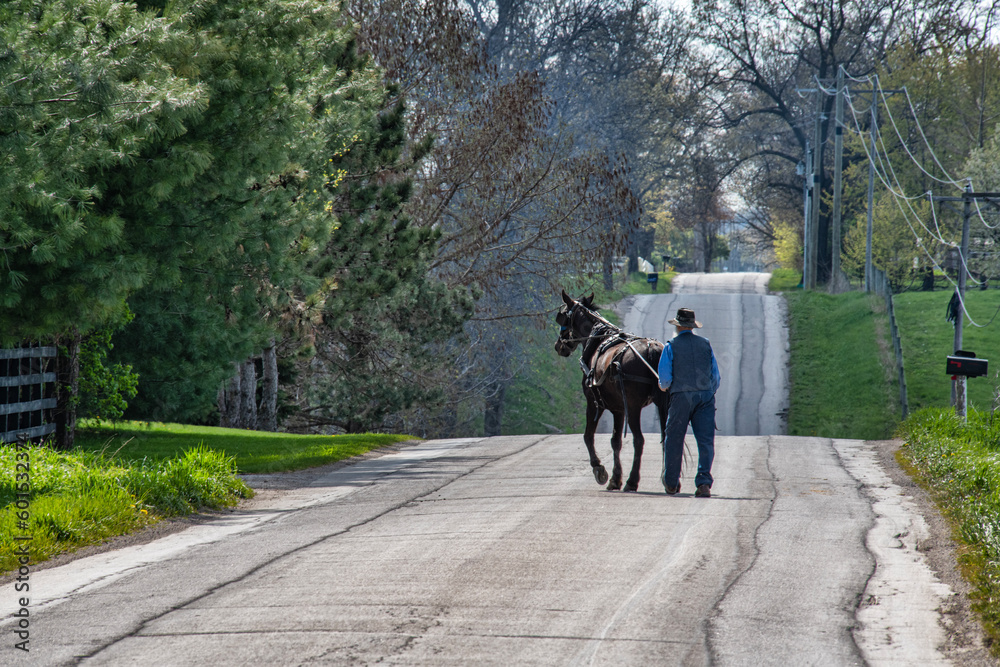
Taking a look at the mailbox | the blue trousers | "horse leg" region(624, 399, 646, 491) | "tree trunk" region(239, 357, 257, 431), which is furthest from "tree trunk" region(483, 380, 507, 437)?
the blue trousers

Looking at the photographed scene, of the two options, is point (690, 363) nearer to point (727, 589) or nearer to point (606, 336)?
point (606, 336)

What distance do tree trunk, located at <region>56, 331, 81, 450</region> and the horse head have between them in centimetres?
809

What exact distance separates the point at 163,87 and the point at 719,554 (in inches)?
267

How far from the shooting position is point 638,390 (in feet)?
37.0

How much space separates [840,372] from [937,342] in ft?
14.0

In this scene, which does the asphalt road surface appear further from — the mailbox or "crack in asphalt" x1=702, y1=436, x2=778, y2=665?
the mailbox

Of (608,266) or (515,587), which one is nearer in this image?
(515,587)

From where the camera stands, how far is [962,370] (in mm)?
17312

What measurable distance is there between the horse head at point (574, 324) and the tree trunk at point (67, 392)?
26.5 ft

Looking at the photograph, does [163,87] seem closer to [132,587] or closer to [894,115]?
[132,587]

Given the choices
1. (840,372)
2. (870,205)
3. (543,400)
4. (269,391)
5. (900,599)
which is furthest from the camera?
(870,205)

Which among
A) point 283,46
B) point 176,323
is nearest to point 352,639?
point 283,46

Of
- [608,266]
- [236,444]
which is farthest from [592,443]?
[608,266]

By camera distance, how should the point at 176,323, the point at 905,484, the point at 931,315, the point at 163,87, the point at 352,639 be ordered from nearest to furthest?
the point at 352,639 → the point at 163,87 → the point at 905,484 → the point at 176,323 → the point at 931,315
